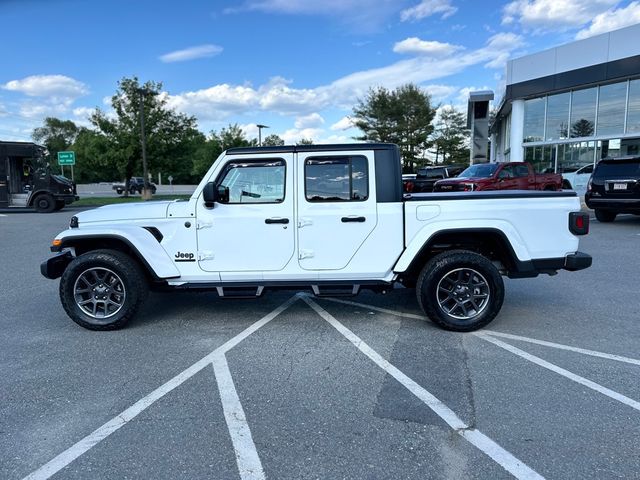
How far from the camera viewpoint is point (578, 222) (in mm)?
4762

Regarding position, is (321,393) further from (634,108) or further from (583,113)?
(583,113)

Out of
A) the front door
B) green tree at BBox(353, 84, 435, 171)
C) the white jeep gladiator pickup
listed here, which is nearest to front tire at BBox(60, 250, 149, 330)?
the white jeep gladiator pickup

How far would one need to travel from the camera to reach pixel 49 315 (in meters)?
5.59

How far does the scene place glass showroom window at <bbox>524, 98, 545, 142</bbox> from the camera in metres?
24.5

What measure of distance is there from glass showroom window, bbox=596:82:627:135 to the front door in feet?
71.5

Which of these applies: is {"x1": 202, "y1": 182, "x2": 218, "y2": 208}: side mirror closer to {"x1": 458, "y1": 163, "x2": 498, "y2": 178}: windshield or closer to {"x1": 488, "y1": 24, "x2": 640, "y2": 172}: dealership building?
{"x1": 458, "y1": 163, "x2": 498, "y2": 178}: windshield

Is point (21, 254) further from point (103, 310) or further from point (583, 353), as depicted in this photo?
point (583, 353)

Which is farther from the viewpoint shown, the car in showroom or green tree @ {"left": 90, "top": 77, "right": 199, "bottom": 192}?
green tree @ {"left": 90, "top": 77, "right": 199, "bottom": 192}

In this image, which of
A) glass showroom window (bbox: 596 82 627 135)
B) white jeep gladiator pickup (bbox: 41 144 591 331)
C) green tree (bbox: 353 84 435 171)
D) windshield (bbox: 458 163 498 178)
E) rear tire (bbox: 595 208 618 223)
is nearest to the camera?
white jeep gladiator pickup (bbox: 41 144 591 331)

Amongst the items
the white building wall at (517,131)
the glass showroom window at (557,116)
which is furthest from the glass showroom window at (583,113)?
the white building wall at (517,131)

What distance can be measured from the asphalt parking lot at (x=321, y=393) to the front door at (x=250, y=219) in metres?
0.78

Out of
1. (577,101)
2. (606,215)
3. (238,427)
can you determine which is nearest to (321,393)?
(238,427)

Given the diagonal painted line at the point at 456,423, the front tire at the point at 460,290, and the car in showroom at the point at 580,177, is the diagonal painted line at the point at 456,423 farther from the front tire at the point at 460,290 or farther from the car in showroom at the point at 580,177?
the car in showroom at the point at 580,177

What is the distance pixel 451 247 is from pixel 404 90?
128 ft
